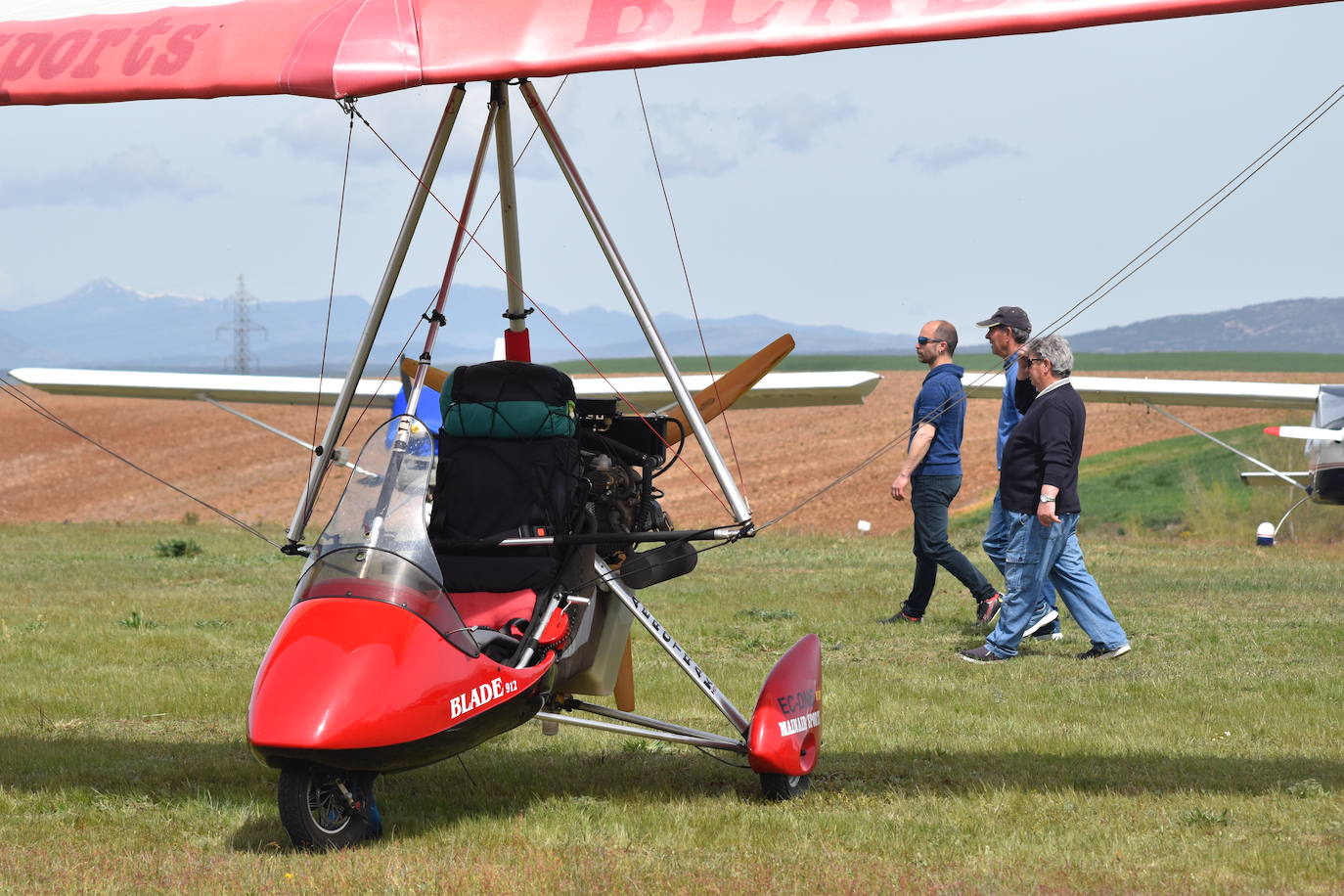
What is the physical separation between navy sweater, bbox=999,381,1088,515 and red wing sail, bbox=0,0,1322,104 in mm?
3793

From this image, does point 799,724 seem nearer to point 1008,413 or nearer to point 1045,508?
point 1045,508

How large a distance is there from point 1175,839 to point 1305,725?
2.12m

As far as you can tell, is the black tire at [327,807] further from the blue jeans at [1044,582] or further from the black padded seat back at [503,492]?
the blue jeans at [1044,582]

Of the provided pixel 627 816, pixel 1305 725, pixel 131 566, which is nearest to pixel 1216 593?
pixel 1305 725

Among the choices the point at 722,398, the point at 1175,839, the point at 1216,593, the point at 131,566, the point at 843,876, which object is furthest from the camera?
the point at 131,566

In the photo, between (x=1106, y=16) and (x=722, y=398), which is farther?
(x=722, y=398)

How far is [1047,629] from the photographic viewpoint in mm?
9156

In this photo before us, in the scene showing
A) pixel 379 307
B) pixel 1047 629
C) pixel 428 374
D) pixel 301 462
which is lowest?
pixel 301 462

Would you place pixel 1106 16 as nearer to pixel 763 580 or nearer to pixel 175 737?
pixel 175 737

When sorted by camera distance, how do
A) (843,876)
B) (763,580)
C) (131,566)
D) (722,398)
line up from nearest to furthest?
1. (843,876)
2. (722,398)
3. (763,580)
4. (131,566)

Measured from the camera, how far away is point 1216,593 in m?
11.2

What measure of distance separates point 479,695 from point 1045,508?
4.19 meters

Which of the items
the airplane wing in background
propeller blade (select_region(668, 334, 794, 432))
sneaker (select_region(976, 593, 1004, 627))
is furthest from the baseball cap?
the airplane wing in background

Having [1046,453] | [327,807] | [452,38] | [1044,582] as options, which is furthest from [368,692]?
[1044,582]
